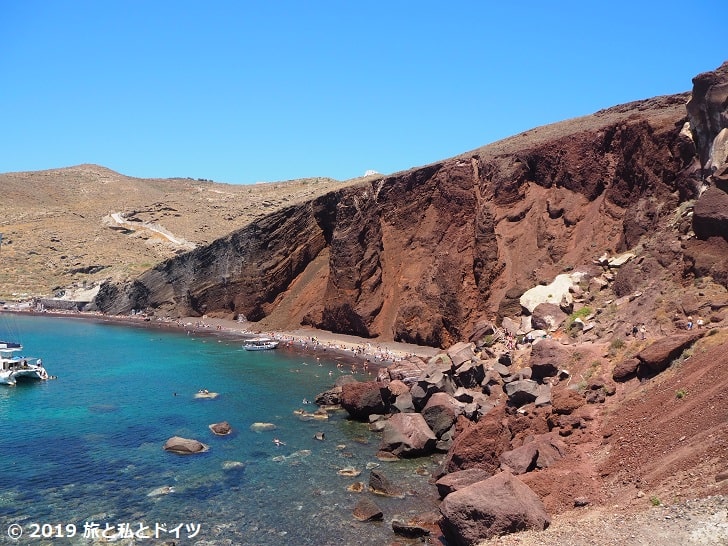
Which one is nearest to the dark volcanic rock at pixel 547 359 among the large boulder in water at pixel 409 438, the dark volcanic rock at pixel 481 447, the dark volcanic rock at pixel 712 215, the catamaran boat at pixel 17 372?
the dark volcanic rock at pixel 481 447

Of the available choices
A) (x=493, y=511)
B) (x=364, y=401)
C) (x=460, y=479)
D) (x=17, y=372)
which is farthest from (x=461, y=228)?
(x=493, y=511)

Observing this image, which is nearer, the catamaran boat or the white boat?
the catamaran boat

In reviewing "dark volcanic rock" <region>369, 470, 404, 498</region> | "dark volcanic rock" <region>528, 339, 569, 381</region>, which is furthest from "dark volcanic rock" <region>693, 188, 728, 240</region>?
"dark volcanic rock" <region>369, 470, 404, 498</region>

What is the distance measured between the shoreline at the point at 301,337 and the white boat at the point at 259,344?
1.83m

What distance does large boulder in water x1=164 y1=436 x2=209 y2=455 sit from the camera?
105 ft

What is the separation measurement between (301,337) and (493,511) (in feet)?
200

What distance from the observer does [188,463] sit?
30.4 metres

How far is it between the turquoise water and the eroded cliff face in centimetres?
1606

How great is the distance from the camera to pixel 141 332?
90.1 m

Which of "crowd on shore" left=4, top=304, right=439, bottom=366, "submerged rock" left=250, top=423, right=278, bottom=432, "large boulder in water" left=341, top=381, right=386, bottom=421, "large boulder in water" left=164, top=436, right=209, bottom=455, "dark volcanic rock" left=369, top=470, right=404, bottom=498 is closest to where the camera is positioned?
"dark volcanic rock" left=369, top=470, right=404, bottom=498

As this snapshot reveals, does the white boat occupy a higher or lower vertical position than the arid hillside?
lower

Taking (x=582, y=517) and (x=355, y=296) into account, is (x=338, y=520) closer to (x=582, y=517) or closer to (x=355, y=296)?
(x=582, y=517)

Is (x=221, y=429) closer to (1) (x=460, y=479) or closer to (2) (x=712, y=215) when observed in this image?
(1) (x=460, y=479)

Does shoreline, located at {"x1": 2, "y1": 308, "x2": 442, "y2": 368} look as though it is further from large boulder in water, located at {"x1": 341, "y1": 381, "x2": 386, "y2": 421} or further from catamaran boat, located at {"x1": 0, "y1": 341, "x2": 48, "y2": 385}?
catamaran boat, located at {"x1": 0, "y1": 341, "x2": 48, "y2": 385}
